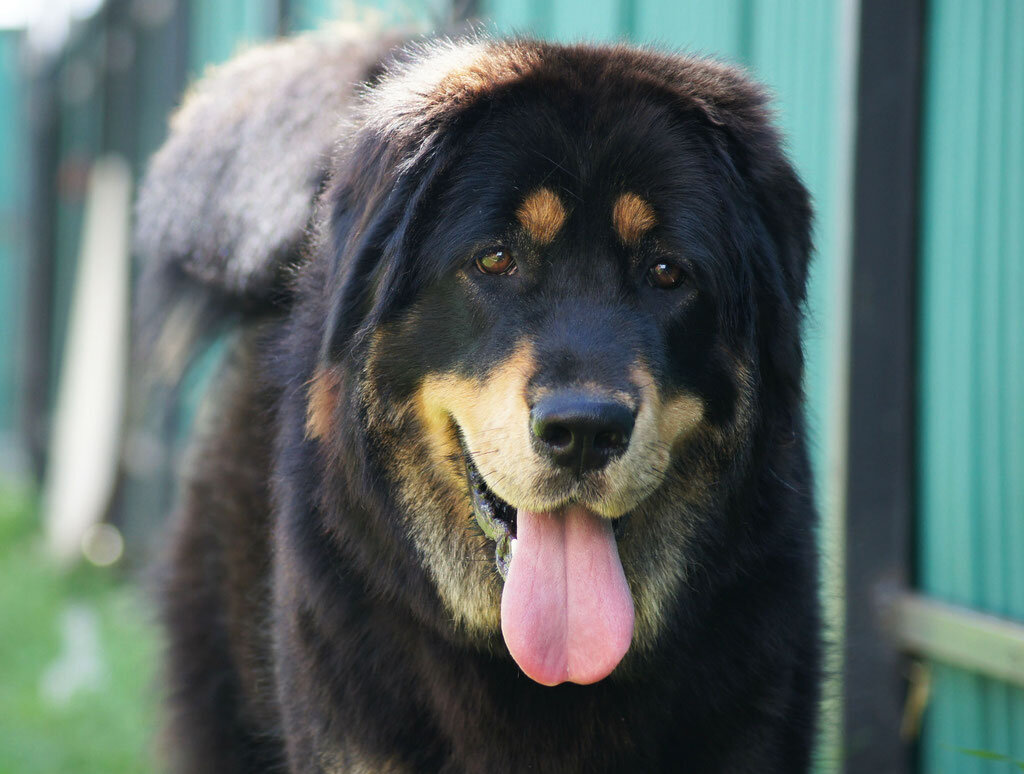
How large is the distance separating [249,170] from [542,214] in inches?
48.0

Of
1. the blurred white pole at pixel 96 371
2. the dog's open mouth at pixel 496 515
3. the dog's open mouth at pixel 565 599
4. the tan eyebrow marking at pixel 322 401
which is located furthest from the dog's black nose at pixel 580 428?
the blurred white pole at pixel 96 371

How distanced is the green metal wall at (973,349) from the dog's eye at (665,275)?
3.98 ft

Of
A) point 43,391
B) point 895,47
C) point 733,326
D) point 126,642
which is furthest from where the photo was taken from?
point 43,391

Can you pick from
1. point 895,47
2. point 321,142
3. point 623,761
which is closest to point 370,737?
point 623,761

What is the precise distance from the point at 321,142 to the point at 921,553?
7.18ft

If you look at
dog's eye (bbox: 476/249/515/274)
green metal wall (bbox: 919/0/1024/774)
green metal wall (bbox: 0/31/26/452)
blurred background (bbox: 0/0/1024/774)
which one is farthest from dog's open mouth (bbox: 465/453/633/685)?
green metal wall (bbox: 0/31/26/452)

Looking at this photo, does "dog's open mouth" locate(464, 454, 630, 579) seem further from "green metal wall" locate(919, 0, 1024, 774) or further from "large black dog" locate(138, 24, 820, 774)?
"green metal wall" locate(919, 0, 1024, 774)

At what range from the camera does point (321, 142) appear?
327cm

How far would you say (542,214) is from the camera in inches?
96.3

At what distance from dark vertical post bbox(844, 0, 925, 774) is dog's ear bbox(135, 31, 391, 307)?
4.98 feet

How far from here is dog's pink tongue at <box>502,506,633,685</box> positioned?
233cm

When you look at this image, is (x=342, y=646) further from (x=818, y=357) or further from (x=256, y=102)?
(x=818, y=357)

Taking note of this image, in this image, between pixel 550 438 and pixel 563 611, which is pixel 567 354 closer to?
pixel 550 438

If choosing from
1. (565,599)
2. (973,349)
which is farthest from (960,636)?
(565,599)
